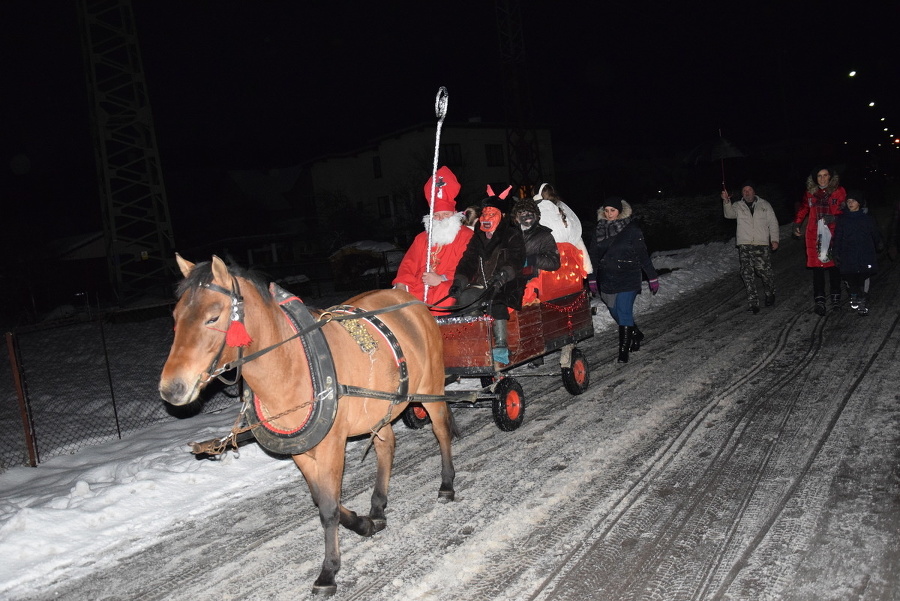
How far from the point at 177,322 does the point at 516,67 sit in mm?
28100

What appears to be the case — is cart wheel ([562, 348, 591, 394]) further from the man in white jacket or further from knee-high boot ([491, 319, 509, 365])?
the man in white jacket

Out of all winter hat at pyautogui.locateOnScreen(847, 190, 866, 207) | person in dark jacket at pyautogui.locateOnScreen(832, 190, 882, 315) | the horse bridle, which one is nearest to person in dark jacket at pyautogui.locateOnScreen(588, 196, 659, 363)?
person in dark jacket at pyautogui.locateOnScreen(832, 190, 882, 315)

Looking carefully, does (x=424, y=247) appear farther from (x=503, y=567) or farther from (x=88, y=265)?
(x=88, y=265)

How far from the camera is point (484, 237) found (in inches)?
260

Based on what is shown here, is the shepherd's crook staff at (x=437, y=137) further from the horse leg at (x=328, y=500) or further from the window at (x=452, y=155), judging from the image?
the window at (x=452, y=155)

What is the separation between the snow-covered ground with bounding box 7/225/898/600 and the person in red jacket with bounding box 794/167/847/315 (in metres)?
3.37

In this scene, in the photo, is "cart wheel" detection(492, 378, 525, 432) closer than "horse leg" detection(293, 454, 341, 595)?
No

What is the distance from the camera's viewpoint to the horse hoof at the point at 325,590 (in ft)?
11.7

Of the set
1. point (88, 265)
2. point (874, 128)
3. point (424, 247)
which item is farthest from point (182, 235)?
point (874, 128)

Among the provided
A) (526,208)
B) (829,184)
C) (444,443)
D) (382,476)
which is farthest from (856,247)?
(382,476)

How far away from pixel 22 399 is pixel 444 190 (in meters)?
4.89

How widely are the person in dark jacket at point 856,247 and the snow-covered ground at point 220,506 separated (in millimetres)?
3199

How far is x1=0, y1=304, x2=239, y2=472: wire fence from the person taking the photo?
665 cm

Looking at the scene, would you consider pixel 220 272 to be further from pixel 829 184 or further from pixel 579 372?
pixel 829 184
